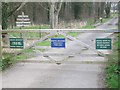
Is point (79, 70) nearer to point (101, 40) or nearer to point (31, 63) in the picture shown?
point (101, 40)

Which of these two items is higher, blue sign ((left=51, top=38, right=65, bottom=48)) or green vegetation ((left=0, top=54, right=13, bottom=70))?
blue sign ((left=51, top=38, right=65, bottom=48))

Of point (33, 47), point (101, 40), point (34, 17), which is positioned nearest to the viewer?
point (101, 40)

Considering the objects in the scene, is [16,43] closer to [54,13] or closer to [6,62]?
[6,62]

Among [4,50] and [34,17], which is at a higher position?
[34,17]

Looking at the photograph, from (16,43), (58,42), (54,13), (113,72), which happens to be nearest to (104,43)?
(113,72)

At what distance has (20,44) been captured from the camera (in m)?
10.1

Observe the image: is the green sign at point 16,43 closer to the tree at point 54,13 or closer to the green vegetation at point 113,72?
the green vegetation at point 113,72

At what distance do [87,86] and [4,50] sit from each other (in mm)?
4590

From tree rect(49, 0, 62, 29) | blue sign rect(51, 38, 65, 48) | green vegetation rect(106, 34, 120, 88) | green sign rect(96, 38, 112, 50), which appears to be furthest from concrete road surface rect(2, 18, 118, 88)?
tree rect(49, 0, 62, 29)

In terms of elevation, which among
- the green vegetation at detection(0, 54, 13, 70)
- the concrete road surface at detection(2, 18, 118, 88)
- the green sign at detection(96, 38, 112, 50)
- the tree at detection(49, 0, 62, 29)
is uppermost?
the tree at detection(49, 0, 62, 29)

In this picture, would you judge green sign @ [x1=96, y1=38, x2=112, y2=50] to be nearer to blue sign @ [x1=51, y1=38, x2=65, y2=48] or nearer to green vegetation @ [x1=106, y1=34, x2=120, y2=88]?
green vegetation @ [x1=106, y1=34, x2=120, y2=88]

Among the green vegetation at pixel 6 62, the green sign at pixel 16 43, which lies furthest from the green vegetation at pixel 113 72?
Result: the green vegetation at pixel 6 62

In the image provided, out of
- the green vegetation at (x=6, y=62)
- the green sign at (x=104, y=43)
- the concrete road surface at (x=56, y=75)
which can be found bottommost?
the concrete road surface at (x=56, y=75)

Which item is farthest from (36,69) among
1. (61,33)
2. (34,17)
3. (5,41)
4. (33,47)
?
(34,17)
